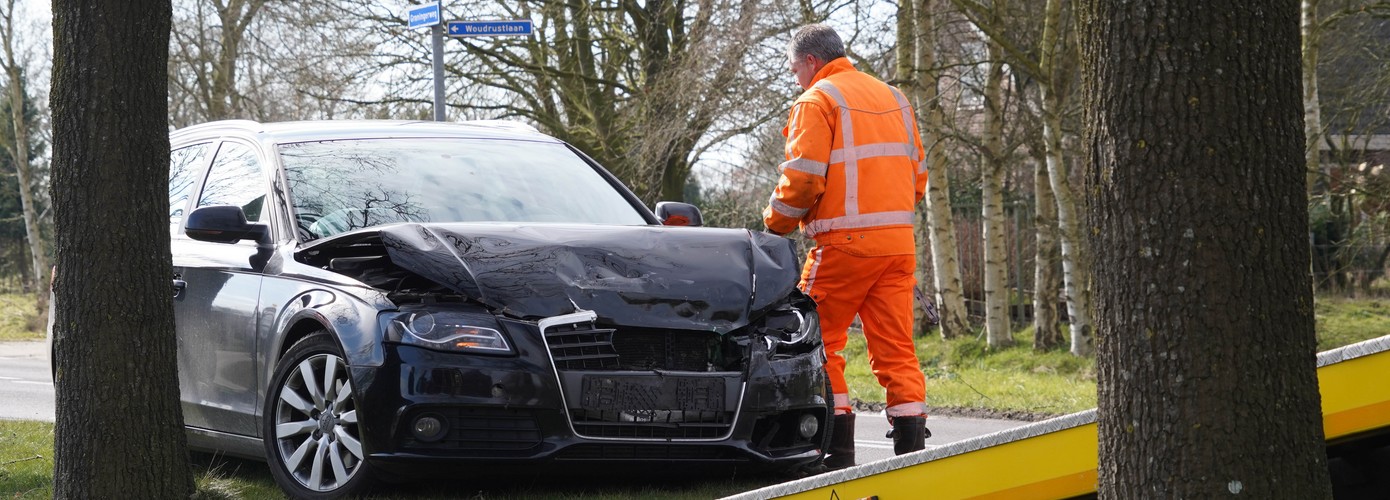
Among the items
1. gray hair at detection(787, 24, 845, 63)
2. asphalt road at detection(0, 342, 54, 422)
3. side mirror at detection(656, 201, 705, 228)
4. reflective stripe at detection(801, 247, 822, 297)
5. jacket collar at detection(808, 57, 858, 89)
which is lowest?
→ asphalt road at detection(0, 342, 54, 422)

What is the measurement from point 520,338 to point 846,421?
5.84ft

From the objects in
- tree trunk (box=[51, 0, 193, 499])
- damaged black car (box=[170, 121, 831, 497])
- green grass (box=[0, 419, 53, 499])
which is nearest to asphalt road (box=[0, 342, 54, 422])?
green grass (box=[0, 419, 53, 499])

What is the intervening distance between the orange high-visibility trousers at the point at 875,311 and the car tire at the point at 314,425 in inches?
78.9

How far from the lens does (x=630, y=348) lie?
16.5 ft

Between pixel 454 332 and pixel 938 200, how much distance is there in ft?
37.9

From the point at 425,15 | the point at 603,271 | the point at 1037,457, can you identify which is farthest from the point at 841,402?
the point at 425,15

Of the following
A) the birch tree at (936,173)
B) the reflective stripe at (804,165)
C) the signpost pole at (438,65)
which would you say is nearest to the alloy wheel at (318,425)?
the reflective stripe at (804,165)

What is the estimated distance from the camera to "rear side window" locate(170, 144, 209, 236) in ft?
23.3

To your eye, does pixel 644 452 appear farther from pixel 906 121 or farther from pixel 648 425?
pixel 906 121

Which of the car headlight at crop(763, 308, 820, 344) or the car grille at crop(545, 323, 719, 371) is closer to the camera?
the car grille at crop(545, 323, 719, 371)

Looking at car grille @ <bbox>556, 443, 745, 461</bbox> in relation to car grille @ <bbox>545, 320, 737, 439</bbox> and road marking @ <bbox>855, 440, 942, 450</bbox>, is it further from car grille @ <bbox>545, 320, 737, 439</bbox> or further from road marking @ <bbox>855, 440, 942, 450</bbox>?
road marking @ <bbox>855, 440, 942, 450</bbox>

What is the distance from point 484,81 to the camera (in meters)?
20.6

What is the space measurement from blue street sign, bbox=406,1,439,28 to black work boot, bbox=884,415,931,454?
609cm

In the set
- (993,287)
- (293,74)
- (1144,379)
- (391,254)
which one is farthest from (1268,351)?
(293,74)
